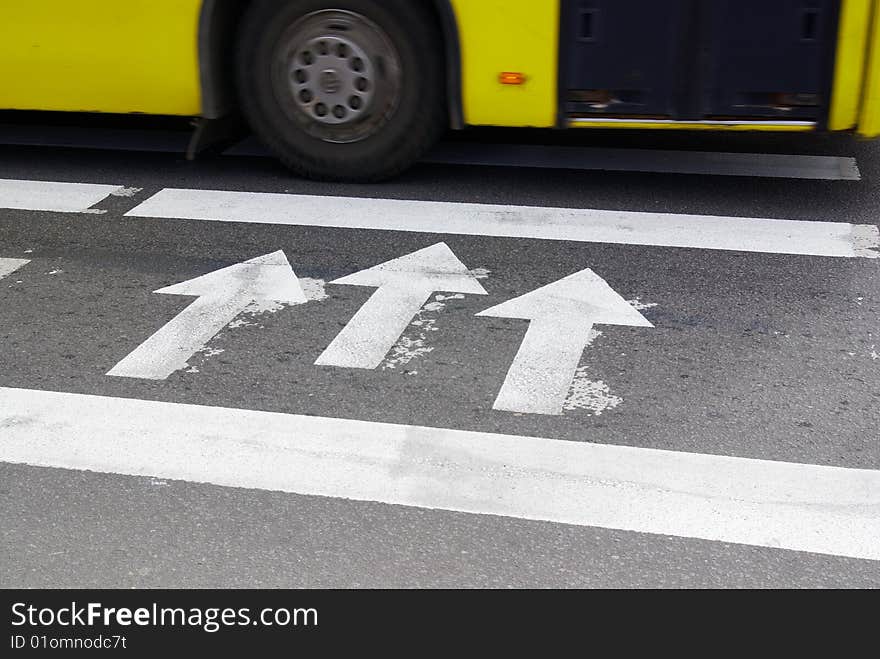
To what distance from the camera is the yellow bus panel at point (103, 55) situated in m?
6.68

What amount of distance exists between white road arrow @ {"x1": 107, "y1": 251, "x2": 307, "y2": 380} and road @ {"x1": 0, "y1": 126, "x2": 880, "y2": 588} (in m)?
0.02

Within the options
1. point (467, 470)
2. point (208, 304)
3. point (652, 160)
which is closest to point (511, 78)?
point (652, 160)

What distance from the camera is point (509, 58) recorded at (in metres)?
6.40

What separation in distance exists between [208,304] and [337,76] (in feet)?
6.22

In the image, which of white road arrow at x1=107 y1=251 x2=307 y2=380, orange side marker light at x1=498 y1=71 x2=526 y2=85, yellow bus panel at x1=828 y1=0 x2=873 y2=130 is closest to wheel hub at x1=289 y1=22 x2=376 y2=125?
orange side marker light at x1=498 y1=71 x2=526 y2=85

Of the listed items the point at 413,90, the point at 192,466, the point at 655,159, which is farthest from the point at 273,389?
the point at 655,159

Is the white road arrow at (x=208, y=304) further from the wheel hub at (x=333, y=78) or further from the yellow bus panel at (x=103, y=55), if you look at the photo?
the yellow bus panel at (x=103, y=55)

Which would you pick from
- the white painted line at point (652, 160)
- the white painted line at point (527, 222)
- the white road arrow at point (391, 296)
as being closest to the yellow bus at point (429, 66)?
the white painted line at point (527, 222)

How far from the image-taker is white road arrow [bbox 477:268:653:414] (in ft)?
14.9

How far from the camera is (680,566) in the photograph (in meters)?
3.53

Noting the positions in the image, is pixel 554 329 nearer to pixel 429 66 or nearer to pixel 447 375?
pixel 447 375

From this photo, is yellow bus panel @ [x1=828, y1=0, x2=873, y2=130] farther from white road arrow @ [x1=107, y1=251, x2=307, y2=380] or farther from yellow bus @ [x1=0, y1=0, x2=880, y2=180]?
white road arrow @ [x1=107, y1=251, x2=307, y2=380]

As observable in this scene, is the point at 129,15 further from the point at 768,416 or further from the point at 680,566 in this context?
the point at 680,566
